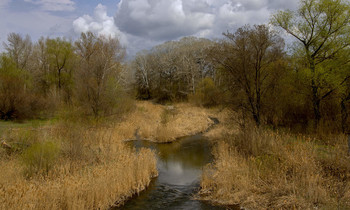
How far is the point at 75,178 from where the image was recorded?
806cm

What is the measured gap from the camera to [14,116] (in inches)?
840

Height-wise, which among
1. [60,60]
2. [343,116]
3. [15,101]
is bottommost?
[343,116]

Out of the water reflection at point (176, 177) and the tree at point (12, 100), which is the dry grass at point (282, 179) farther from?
the tree at point (12, 100)

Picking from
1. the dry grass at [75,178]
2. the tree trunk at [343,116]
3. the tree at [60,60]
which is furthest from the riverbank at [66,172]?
the tree at [60,60]

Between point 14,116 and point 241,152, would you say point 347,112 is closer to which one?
point 241,152

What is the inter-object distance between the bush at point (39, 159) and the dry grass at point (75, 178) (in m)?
0.20

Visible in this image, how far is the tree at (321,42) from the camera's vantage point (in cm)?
1512

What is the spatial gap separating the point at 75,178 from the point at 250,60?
37.9 ft

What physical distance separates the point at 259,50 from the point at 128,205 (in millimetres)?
11239

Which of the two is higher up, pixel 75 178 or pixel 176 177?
pixel 75 178

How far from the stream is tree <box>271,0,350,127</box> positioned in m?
7.59

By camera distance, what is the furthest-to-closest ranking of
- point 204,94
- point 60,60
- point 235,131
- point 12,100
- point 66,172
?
point 204,94 < point 60,60 < point 12,100 < point 235,131 < point 66,172

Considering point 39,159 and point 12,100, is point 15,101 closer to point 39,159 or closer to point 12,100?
point 12,100

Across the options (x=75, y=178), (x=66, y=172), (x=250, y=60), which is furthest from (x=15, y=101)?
(x=250, y=60)
